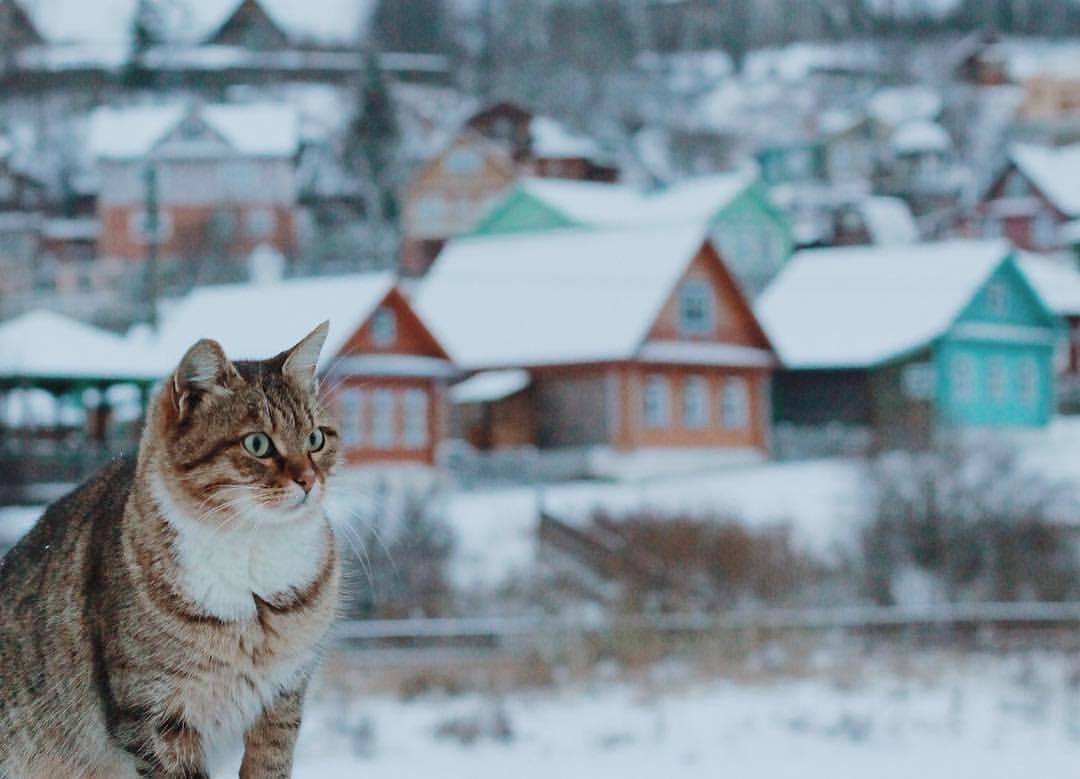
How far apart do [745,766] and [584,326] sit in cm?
1461

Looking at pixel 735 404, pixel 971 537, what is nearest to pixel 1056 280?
pixel 735 404

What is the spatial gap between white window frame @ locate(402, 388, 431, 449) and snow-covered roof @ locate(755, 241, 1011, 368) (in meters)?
7.09

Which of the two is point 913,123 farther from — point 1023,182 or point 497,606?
point 497,606

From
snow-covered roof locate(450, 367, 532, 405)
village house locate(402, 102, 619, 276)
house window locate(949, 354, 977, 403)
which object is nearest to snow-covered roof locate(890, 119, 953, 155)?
village house locate(402, 102, 619, 276)

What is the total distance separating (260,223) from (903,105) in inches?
707

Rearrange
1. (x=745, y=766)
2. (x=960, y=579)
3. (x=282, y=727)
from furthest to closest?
(x=960, y=579) < (x=745, y=766) < (x=282, y=727)

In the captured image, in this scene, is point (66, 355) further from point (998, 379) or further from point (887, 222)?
point (887, 222)

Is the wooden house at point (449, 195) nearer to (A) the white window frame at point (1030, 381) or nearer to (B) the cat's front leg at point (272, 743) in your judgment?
(A) the white window frame at point (1030, 381)

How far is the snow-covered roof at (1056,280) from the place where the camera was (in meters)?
28.9

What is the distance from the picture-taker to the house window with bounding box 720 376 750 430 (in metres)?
25.1

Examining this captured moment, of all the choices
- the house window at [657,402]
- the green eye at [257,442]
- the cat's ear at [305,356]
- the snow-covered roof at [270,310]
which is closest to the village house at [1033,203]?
the house window at [657,402]

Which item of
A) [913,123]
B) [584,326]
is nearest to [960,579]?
[584,326]

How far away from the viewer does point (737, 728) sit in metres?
10.8

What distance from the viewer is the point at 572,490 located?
19.9 metres
